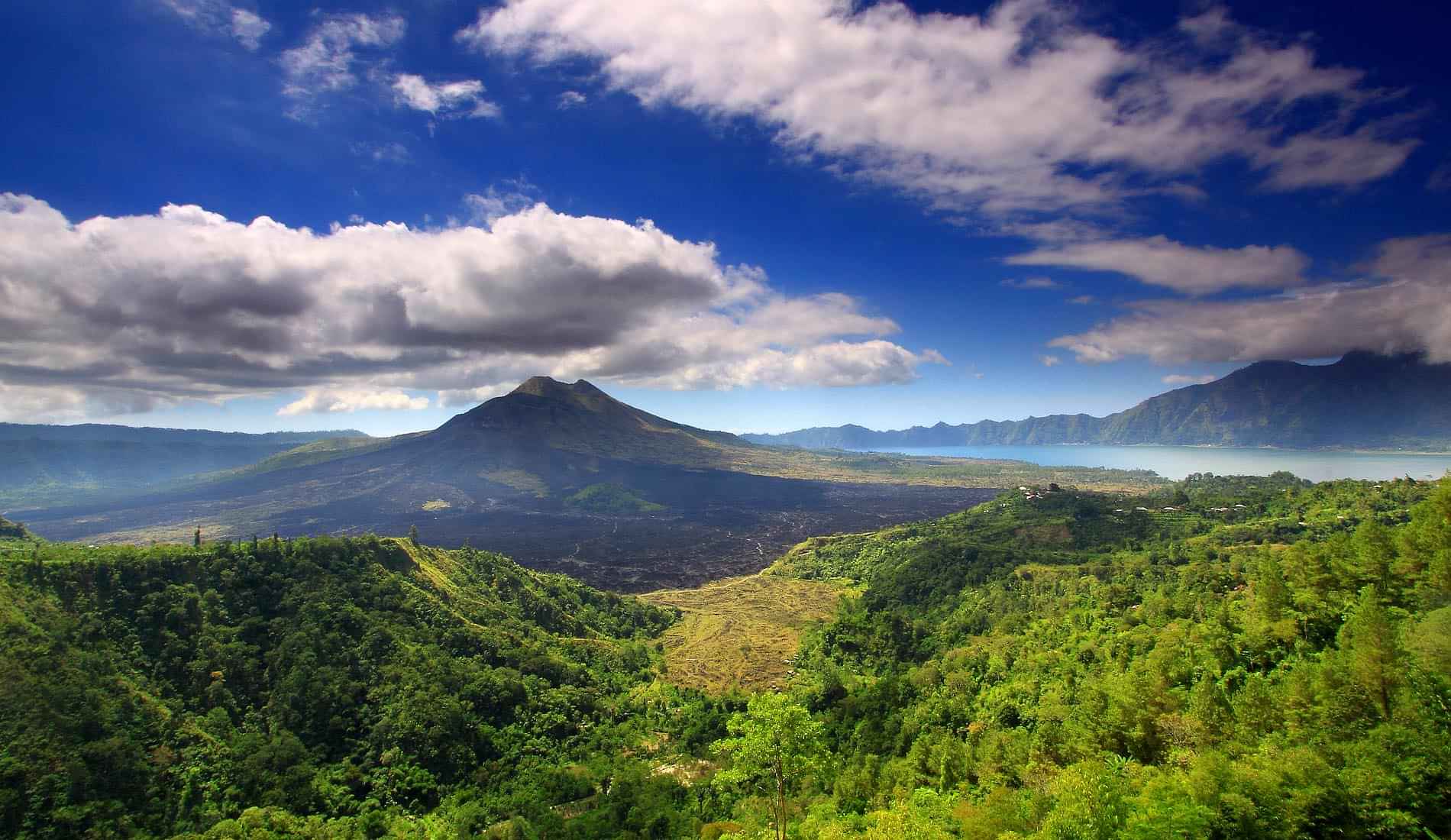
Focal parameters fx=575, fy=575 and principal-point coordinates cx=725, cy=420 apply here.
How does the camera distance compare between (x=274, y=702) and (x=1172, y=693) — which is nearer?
(x=1172, y=693)

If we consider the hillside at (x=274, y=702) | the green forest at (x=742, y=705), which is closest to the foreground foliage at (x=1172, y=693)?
the green forest at (x=742, y=705)

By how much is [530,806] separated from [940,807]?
36.0 m

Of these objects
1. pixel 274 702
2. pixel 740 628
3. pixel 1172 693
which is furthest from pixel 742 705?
pixel 274 702

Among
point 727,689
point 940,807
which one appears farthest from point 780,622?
point 940,807

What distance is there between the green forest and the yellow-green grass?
4655mm

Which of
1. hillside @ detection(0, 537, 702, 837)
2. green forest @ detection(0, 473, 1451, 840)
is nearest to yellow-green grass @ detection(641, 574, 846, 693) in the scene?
green forest @ detection(0, 473, 1451, 840)

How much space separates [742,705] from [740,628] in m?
32.3

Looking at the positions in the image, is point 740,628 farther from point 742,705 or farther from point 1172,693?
point 1172,693

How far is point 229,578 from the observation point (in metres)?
63.8

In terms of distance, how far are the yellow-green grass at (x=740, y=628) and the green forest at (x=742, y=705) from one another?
4.66 meters

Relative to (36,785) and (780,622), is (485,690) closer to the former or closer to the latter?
(36,785)

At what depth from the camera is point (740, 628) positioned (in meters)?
102

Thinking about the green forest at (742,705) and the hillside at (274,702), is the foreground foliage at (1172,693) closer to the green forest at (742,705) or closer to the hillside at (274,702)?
the green forest at (742,705)

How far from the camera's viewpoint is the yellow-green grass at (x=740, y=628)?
8144cm
